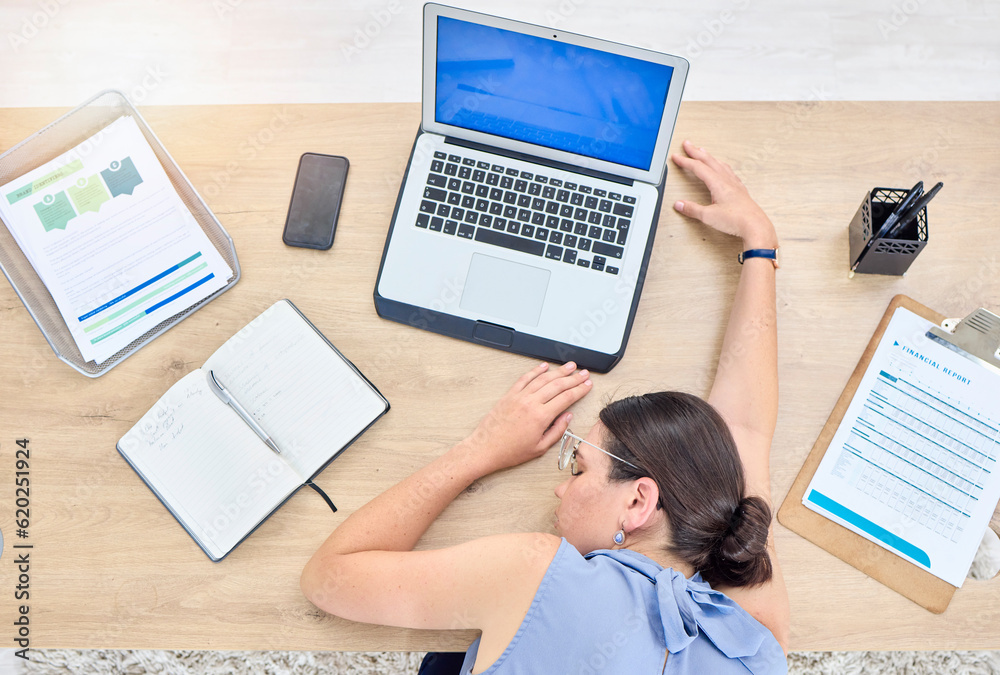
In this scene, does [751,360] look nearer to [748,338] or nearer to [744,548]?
[748,338]

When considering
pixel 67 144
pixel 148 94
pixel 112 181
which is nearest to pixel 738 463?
pixel 112 181

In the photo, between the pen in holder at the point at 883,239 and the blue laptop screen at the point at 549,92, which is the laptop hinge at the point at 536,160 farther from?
the pen in holder at the point at 883,239

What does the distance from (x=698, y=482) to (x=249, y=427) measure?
2.03ft

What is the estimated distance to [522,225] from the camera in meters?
0.97

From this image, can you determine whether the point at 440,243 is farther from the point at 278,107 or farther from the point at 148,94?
the point at 148,94

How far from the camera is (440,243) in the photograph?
38.3 inches

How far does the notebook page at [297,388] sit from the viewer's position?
3.02 feet

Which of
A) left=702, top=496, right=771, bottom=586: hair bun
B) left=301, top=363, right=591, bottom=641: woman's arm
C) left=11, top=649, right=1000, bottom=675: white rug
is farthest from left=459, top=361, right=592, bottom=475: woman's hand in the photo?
left=11, top=649, right=1000, bottom=675: white rug

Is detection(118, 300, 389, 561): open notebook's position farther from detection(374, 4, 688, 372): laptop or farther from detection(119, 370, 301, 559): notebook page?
detection(374, 4, 688, 372): laptop

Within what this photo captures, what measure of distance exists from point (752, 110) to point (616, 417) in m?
0.59

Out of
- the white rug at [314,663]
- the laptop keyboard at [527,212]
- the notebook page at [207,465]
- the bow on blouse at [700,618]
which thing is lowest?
the white rug at [314,663]

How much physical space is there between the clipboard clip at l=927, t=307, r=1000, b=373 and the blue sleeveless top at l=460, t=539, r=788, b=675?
534mm

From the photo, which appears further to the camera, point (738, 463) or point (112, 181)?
point (112, 181)

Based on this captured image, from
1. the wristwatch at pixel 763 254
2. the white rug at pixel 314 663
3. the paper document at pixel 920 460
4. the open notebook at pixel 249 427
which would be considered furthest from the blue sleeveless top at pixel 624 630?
the white rug at pixel 314 663
